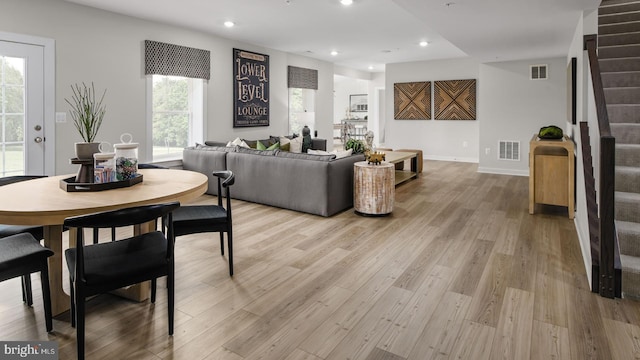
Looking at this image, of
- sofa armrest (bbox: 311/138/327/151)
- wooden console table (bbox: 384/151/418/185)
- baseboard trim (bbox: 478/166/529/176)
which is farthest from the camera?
sofa armrest (bbox: 311/138/327/151)

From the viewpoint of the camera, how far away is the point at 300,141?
7.10m

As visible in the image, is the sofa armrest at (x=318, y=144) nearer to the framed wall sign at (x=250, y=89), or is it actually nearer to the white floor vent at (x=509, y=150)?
the framed wall sign at (x=250, y=89)

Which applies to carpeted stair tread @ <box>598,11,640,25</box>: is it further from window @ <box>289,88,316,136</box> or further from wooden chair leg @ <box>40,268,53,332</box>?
wooden chair leg @ <box>40,268,53,332</box>

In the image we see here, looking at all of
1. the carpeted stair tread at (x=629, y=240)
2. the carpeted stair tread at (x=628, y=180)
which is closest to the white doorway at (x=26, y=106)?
the carpeted stair tread at (x=629, y=240)

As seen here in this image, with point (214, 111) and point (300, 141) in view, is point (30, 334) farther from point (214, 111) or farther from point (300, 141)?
point (300, 141)

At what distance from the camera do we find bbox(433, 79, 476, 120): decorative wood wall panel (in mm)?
8945

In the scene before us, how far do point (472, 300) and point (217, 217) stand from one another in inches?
68.0

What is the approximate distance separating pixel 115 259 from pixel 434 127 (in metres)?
8.60

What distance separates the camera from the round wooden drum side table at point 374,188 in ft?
14.2

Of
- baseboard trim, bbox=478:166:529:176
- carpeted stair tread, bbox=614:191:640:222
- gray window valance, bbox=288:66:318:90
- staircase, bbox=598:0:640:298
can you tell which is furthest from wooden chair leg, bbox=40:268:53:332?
baseboard trim, bbox=478:166:529:176

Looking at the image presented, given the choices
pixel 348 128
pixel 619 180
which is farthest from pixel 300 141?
pixel 348 128

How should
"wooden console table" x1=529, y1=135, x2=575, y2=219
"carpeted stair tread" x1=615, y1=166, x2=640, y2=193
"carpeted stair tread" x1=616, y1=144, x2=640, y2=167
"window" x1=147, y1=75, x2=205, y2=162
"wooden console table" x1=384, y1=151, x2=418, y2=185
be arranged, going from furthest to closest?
"wooden console table" x1=384, y1=151, x2=418, y2=185 → "window" x1=147, y1=75, x2=205, y2=162 → "wooden console table" x1=529, y1=135, x2=575, y2=219 → "carpeted stair tread" x1=616, y1=144, x2=640, y2=167 → "carpeted stair tread" x1=615, y1=166, x2=640, y2=193

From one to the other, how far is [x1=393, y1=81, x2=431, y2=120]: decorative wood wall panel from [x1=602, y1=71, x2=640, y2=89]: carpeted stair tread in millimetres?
5381

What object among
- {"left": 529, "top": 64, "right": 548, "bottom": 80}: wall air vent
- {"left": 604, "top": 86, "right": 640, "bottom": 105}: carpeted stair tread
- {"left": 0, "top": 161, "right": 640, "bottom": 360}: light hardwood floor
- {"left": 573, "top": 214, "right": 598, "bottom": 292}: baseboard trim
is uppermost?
{"left": 529, "top": 64, "right": 548, "bottom": 80}: wall air vent
